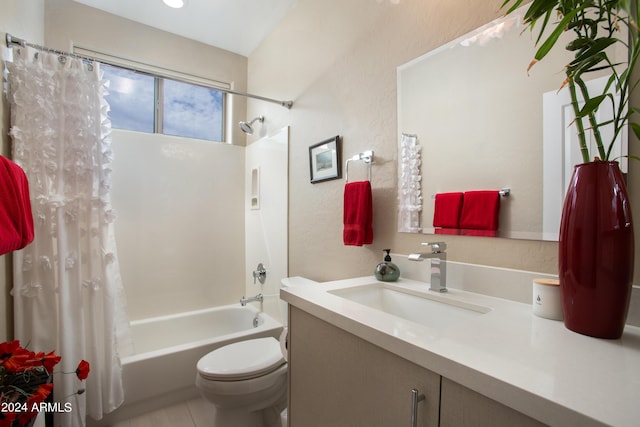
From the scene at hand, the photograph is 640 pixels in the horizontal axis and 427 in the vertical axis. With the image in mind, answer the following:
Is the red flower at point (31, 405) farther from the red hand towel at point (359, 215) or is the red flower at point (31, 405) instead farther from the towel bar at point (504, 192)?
the towel bar at point (504, 192)

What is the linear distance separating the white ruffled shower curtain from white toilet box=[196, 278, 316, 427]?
58cm

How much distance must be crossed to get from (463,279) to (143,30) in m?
3.10

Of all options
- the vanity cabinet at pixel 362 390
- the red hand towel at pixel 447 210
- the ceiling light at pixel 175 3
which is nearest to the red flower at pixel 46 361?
the vanity cabinet at pixel 362 390

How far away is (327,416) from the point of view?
849 mm

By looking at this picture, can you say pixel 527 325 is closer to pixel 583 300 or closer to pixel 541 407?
pixel 583 300

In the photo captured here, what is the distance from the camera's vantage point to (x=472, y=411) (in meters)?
0.50

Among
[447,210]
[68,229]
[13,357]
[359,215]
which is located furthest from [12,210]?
[447,210]

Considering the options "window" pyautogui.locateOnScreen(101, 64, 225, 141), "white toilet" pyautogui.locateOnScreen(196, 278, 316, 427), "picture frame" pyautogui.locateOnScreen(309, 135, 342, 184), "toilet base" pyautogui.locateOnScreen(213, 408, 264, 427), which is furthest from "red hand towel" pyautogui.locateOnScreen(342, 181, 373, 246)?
"window" pyautogui.locateOnScreen(101, 64, 225, 141)

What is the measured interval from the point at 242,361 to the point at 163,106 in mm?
2325

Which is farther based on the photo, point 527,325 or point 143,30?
point 143,30

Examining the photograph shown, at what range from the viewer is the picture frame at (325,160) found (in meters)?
1.68

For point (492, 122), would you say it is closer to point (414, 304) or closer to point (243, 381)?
point (414, 304)

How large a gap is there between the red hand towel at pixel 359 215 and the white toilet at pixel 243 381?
74 cm

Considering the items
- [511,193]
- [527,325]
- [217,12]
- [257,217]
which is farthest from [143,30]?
[527,325]
